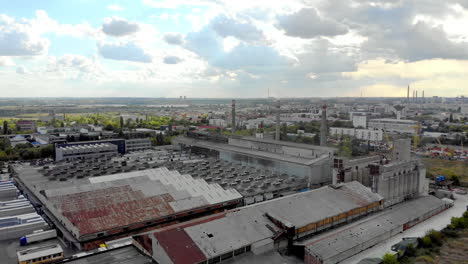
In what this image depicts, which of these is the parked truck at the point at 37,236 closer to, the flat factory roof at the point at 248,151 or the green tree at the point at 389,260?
the green tree at the point at 389,260

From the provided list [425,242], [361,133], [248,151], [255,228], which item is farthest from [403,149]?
[361,133]

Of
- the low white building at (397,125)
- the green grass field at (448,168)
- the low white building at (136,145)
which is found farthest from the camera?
the low white building at (397,125)

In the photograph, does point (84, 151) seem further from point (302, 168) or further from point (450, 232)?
point (450, 232)

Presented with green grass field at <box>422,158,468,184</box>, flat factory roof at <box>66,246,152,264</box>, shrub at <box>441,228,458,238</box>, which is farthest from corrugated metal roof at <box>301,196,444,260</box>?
green grass field at <box>422,158,468,184</box>

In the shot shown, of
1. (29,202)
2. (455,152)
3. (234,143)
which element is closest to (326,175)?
(234,143)

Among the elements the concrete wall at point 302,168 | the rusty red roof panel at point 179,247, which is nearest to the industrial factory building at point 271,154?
the concrete wall at point 302,168
